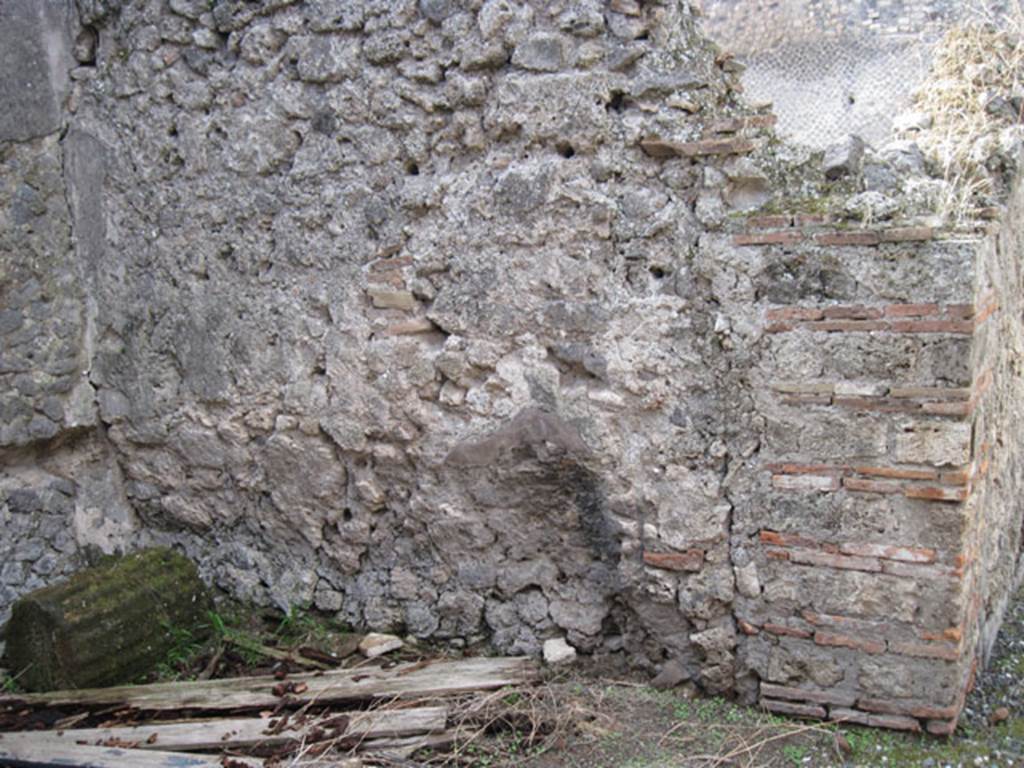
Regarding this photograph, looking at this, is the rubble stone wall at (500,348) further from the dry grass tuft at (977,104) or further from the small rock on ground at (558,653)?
the dry grass tuft at (977,104)

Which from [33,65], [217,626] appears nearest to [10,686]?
[217,626]

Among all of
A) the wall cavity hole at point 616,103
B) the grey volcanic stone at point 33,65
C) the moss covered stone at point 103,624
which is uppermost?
the grey volcanic stone at point 33,65

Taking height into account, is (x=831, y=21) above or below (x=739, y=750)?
above

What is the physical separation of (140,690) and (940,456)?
3.16 m

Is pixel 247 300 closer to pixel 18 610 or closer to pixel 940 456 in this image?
pixel 18 610

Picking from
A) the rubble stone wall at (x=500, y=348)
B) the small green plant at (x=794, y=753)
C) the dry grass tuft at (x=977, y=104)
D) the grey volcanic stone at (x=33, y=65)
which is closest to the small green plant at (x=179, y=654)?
the rubble stone wall at (x=500, y=348)

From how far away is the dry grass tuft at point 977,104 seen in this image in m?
3.51

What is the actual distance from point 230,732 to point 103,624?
2.98 feet

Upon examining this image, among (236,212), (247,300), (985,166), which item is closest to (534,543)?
(247,300)

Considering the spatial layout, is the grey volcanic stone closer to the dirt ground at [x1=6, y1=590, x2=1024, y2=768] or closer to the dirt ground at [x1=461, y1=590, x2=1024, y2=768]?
the dirt ground at [x1=6, y1=590, x2=1024, y2=768]

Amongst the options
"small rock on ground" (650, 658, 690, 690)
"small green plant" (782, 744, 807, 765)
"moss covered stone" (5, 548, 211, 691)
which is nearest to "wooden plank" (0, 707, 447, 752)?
"moss covered stone" (5, 548, 211, 691)

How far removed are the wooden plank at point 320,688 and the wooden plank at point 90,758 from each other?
33cm

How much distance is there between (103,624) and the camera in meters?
4.14

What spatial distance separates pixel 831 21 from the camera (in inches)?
364
